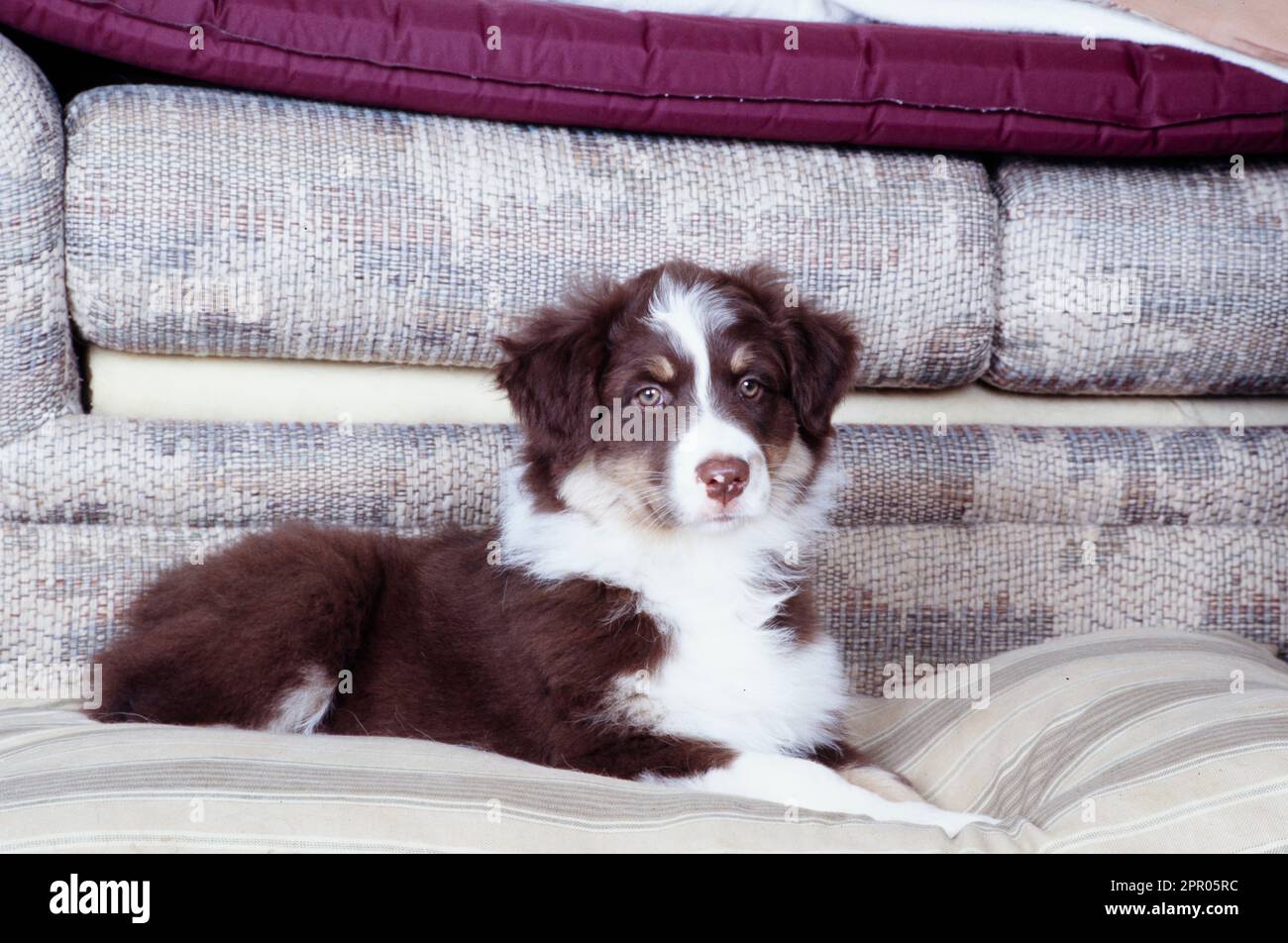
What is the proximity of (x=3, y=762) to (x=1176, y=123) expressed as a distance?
3.37 m

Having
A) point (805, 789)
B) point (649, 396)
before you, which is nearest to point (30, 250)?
point (649, 396)

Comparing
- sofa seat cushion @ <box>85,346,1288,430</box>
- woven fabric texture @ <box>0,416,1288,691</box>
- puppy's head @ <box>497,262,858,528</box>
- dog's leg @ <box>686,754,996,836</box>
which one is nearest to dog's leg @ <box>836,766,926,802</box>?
dog's leg @ <box>686,754,996,836</box>

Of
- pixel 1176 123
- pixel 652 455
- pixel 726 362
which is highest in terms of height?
pixel 1176 123

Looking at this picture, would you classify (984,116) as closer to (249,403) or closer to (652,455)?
(652,455)

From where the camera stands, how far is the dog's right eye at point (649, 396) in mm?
2758

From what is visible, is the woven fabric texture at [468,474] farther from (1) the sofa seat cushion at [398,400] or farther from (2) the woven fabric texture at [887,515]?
(1) the sofa seat cushion at [398,400]

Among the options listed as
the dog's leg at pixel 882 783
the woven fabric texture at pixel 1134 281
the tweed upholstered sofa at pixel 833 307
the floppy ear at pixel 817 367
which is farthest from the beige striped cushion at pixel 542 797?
the woven fabric texture at pixel 1134 281

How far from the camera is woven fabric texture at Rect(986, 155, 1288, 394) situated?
3809 millimetres

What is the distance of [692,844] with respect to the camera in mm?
2092

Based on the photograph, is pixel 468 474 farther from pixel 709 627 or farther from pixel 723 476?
pixel 723 476

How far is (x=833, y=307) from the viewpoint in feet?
12.2

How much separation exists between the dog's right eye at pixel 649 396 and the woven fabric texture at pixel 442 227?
891mm
